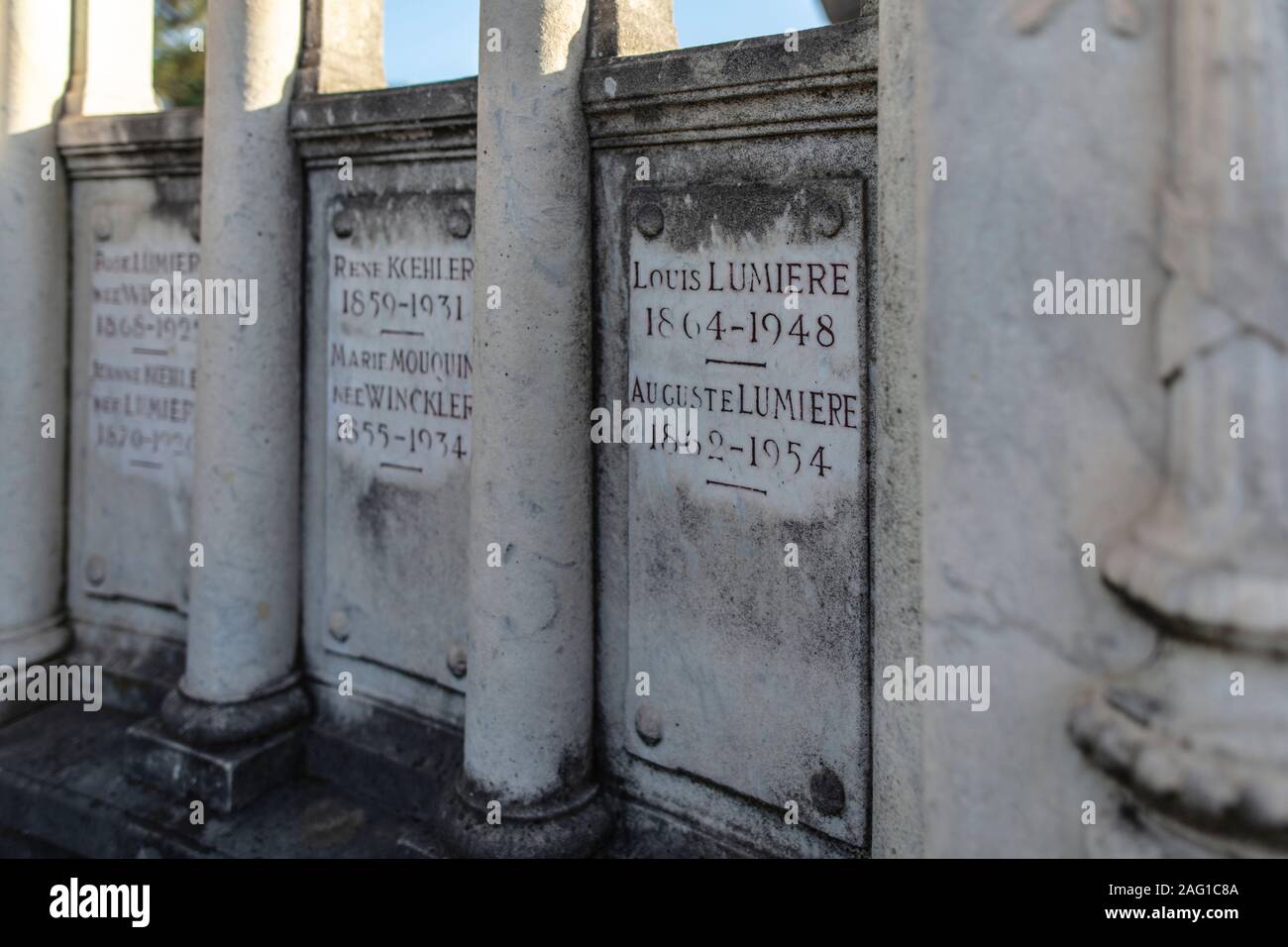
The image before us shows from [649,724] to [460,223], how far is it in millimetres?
1767

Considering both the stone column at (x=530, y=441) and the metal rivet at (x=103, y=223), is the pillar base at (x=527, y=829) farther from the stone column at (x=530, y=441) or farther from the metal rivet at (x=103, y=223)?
the metal rivet at (x=103, y=223)

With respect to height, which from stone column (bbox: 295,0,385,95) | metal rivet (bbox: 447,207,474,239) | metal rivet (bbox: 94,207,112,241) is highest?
stone column (bbox: 295,0,385,95)

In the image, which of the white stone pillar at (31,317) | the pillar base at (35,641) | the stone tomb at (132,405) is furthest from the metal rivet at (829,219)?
the pillar base at (35,641)

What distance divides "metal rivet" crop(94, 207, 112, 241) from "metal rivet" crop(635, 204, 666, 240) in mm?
2797

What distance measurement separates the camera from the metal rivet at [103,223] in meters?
4.54

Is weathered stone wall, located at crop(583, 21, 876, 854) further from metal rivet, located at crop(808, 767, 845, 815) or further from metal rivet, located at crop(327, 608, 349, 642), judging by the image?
metal rivet, located at crop(327, 608, 349, 642)

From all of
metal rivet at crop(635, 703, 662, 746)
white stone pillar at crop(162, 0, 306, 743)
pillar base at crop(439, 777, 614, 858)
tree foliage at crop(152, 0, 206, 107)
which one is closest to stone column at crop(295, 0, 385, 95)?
white stone pillar at crop(162, 0, 306, 743)

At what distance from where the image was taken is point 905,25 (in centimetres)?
164

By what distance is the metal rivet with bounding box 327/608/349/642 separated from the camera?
3926 mm

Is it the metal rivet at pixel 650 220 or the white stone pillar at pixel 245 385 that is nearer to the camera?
the metal rivet at pixel 650 220

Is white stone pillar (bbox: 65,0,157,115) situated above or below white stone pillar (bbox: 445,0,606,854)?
above

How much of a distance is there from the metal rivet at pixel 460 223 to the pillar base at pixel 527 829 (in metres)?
1.82

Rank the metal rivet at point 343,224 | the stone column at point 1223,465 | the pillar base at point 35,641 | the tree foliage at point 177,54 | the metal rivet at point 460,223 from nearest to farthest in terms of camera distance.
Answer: the stone column at point 1223,465 < the metal rivet at point 460,223 < the metal rivet at point 343,224 < the pillar base at point 35,641 < the tree foliage at point 177,54
